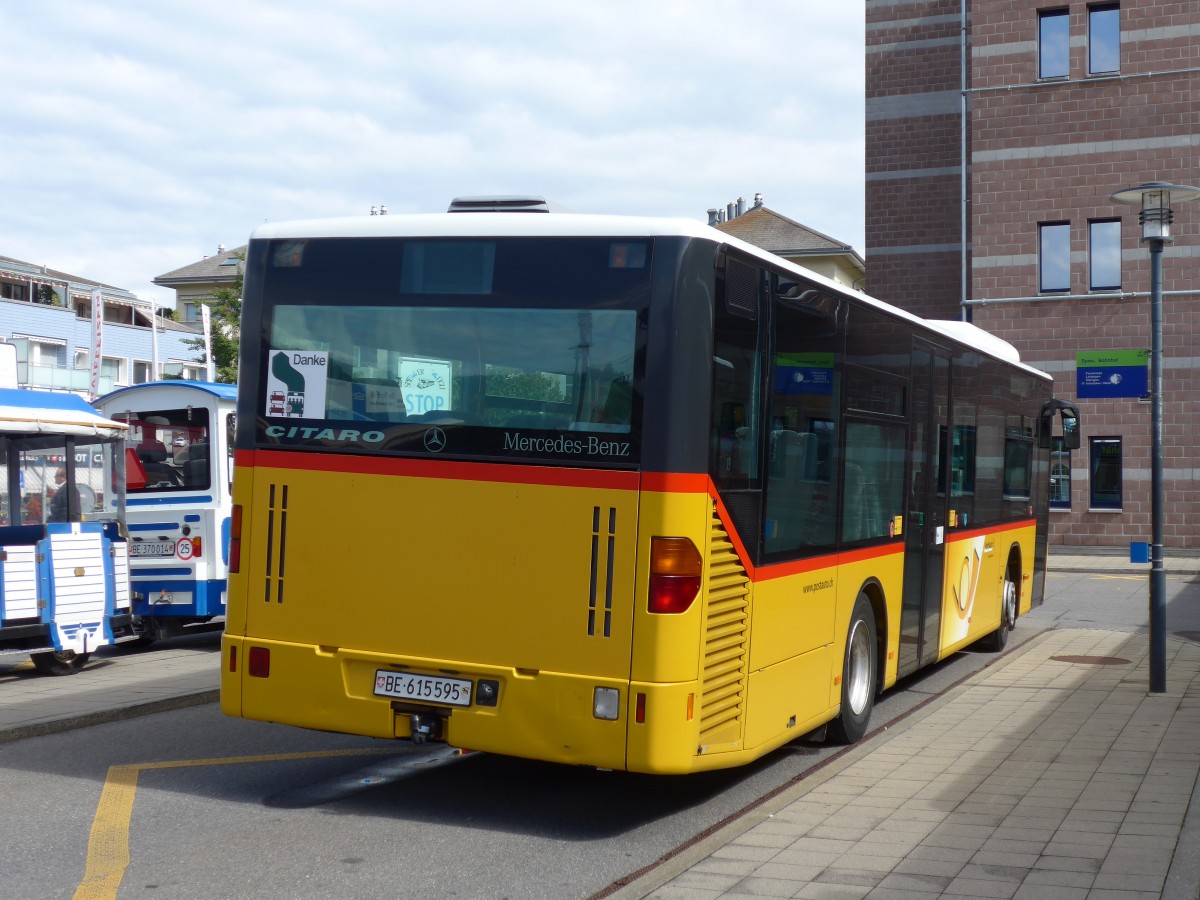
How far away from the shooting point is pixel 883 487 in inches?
370

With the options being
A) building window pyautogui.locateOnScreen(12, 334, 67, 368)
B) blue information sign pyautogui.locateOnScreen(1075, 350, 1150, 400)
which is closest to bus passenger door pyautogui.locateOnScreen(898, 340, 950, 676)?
blue information sign pyautogui.locateOnScreen(1075, 350, 1150, 400)

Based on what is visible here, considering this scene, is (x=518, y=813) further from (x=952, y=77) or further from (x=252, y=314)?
(x=952, y=77)

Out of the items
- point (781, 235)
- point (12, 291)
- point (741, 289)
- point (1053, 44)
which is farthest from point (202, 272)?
Answer: point (741, 289)

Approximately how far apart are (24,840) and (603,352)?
134 inches

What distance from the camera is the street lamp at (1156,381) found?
36.0ft

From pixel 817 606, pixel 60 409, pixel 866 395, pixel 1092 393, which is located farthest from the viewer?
pixel 1092 393

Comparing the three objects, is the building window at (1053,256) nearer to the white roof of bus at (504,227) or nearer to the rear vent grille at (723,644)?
the white roof of bus at (504,227)

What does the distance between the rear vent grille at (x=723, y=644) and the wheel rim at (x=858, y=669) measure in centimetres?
201

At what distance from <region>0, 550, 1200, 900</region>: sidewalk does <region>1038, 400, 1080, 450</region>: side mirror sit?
157 inches

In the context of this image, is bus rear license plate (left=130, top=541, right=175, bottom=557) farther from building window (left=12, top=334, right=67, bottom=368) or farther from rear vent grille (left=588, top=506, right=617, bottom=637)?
building window (left=12, top=334, right=67, bottom=368)

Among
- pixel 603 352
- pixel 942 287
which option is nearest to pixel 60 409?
pixel 603 352

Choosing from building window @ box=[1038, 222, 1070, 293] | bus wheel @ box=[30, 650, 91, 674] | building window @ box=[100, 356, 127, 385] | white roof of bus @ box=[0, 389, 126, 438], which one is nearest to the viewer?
white roof of bus @ box=[0, 389, 126, 438]

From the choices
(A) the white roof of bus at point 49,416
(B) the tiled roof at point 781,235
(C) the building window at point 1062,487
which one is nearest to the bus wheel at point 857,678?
(A) the white roof of bus at point 49,416

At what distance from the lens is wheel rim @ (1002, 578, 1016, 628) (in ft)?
47.4
